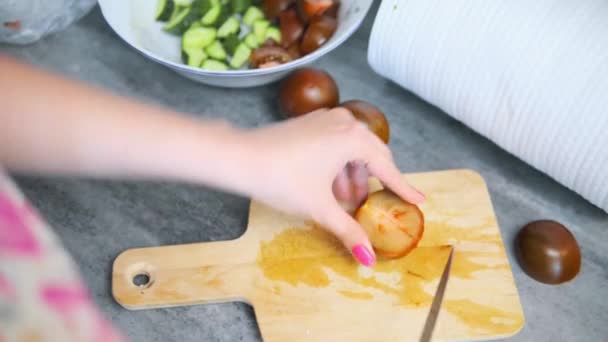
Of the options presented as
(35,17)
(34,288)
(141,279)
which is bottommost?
(141,279)

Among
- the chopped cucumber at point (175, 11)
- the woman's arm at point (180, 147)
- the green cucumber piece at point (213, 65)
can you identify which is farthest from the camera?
the chopped cucumber at point (175, 11)

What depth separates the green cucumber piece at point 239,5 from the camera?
45.7 inches

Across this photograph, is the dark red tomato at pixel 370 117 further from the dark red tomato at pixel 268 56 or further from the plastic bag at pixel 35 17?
the plastic bag at pixel 35 17

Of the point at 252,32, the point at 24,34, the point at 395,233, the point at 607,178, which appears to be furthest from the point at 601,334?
the point at 24,34

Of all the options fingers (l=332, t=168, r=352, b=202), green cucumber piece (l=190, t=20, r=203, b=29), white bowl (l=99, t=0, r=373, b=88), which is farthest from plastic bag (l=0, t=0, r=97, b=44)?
fingers (l=332, t=168, r=352, b=202)

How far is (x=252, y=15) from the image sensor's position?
116cm

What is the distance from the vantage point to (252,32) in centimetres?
115

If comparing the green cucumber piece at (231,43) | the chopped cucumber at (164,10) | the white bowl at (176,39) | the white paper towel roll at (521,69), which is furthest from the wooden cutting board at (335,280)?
the chopped cucumber at (164,10)

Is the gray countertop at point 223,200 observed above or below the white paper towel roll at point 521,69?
below

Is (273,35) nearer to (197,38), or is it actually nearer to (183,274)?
(197,38)

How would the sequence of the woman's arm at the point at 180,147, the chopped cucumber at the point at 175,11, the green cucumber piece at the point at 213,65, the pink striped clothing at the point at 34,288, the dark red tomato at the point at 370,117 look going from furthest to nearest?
1. the chopped cucumber at the point at 175,11
2. the green cucumber piece at the point at 213,65
3. the dark red tomato at the point at 370,117
4. the woman's arm at the point at 180,147
5. the pink striped clothing at the point at 34,288

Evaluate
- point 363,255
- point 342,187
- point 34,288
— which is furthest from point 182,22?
point 34,288

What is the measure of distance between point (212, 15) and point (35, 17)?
352mm

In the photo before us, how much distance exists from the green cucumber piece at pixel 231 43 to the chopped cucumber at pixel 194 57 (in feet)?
0.15
